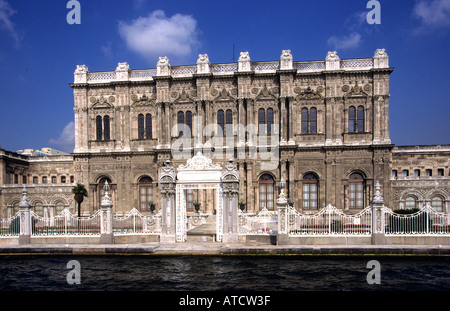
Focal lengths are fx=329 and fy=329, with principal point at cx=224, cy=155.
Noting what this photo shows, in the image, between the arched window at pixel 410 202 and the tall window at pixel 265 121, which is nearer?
the arched window at pixel 410 202

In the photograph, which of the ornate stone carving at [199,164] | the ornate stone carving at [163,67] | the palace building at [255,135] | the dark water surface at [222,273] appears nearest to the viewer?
the dark water surface at [222,273]

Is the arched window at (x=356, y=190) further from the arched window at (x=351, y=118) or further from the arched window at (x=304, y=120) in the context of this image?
the arched window at (x=304, y=120)

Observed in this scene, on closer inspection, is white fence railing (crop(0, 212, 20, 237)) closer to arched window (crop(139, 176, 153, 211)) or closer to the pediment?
arched window (crop(139, 176, 153, 211))

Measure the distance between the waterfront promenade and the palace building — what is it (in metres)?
11.7

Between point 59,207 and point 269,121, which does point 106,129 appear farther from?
point 269,121

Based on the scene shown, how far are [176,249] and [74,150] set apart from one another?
1824 cm

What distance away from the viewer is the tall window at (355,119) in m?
26.1

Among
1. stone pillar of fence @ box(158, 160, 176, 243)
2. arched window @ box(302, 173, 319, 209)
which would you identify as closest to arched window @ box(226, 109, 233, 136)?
arched window @ box(302, 173, 319, 209)

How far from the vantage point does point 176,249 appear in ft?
46.1

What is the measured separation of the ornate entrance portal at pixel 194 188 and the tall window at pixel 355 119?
48.3 ft

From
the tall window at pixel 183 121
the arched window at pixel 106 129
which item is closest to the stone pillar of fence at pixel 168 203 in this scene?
the tall window at pixel 183 121

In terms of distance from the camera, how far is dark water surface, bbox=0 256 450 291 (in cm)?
1036

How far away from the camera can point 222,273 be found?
11523mm

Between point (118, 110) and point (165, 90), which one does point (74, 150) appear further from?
point (165, 90)
